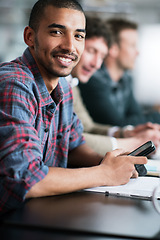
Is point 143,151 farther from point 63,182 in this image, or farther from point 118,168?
point 63,182

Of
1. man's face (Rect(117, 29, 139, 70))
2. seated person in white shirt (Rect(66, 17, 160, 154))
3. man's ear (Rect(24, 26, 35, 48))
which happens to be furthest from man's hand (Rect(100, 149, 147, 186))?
man's face (Rect(117, 29, 139, 70))

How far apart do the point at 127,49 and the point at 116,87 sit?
1.24ft

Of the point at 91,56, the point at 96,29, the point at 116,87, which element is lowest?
the point at 116,87

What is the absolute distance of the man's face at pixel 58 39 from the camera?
89 cm

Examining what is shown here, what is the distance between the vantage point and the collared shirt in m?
0.70

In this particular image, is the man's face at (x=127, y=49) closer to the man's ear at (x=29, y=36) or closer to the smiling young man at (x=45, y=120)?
the smiling young man at (x=45, y=120)


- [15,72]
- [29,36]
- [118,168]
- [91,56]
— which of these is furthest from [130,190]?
[91,56]

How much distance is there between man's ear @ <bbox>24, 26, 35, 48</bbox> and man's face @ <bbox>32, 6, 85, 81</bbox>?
0.02 m

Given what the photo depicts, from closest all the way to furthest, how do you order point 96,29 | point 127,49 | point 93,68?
point 96,29 < point 93,68 < point 127,49

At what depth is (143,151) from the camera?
899mm

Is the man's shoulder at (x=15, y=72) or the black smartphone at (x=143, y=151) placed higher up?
the man's shoulder at (x=15, y=72)

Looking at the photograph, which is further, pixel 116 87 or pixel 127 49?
pixel 127 49

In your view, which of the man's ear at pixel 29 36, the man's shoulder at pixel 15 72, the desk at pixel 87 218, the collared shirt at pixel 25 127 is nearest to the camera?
the desk at pixel 87 218

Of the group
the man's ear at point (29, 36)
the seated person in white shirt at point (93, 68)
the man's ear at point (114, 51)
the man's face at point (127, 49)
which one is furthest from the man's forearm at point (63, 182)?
the man's face at point (127, 49)
